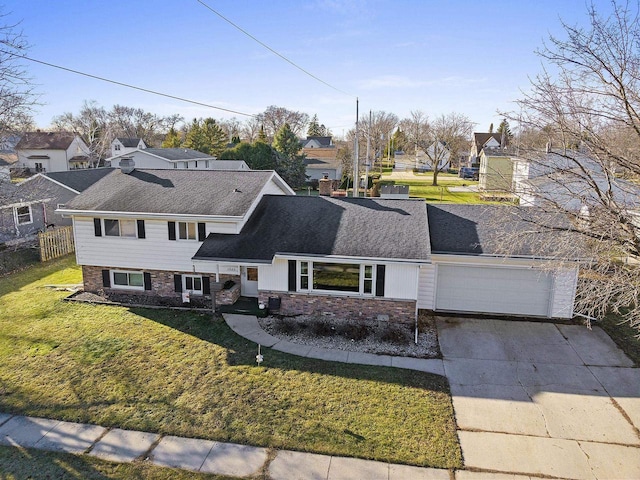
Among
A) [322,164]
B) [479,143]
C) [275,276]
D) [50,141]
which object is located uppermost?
[479,143]

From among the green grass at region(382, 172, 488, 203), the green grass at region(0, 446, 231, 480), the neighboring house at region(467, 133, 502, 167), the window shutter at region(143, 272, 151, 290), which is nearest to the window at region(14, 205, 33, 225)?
the window shutter at region(143, 272, 151, 290)

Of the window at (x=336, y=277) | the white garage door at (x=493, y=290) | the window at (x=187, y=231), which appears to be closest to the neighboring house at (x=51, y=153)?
the window at (x=187, y=231)

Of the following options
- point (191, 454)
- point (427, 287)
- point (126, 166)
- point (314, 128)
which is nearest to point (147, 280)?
point (126, 166)

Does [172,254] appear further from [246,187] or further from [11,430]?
[11,430]

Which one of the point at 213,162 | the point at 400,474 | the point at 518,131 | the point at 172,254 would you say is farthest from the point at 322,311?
the point at 213,162

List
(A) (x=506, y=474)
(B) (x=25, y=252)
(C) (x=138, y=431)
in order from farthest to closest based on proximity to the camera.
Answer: (B) (x=25, y=252), (C) (x=138, y=431), (A) (x=506, y=474)

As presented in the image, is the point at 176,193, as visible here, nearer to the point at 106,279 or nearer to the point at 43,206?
the point at 106,279

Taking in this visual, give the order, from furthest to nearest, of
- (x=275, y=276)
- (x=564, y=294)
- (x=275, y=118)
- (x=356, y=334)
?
(x=275, y=118) → (x=275, y=276) → (x=564, y=294) → (x=356, y=334)

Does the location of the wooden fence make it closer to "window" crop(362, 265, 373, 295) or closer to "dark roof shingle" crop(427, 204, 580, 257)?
"window" crop(362, 265, 373, 295)
